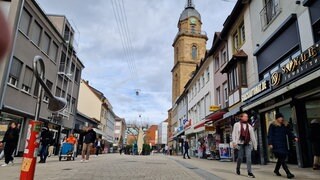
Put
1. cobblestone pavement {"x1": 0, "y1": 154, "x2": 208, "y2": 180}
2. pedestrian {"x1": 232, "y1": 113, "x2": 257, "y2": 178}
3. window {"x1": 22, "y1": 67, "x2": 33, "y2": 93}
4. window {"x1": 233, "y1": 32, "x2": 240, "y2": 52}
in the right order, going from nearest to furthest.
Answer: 1. cobblestone pavement {"x1": 0, "y1": 154, "x2": 208, "y2": 180}
2. pedestrian {"x1": 232, "y1": 113, "x2": 257, "y2": 178}
3. window {"x1": 22, "y1": 67, "x2": 33, "y2": 93}
4. window {"x1": 233, "y1": 32, "x2": 240, "y2": 52}

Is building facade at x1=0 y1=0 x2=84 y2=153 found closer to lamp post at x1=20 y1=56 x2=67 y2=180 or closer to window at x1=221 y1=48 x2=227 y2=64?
lamp post at x1=20 y1=56 x2=67 y2=180

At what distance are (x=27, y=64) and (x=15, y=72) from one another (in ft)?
5.10

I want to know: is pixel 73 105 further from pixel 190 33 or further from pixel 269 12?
pixel 190 33

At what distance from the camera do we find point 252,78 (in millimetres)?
16547

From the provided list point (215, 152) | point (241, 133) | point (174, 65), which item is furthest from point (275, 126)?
point (174, 65)

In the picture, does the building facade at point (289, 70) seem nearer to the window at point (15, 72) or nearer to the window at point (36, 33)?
the window at point (15, 72)

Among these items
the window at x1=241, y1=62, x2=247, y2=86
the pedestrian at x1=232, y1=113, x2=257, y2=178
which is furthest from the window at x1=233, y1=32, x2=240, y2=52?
the pedestrian at x1=232, y1=113, x2=257, y2=178

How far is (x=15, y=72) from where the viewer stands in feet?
59.7

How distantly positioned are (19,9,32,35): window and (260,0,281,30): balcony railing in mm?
15138

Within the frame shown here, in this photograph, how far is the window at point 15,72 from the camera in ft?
58.2

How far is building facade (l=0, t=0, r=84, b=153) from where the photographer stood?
17172 millimetres

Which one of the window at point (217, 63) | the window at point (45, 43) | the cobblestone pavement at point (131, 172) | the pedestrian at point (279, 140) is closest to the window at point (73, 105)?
the window at point (45, 43)

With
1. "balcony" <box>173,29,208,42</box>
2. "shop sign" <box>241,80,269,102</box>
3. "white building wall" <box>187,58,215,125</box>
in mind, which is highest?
"balcony" <box>173,29,208,42</box>

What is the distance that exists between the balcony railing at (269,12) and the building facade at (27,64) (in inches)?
504
